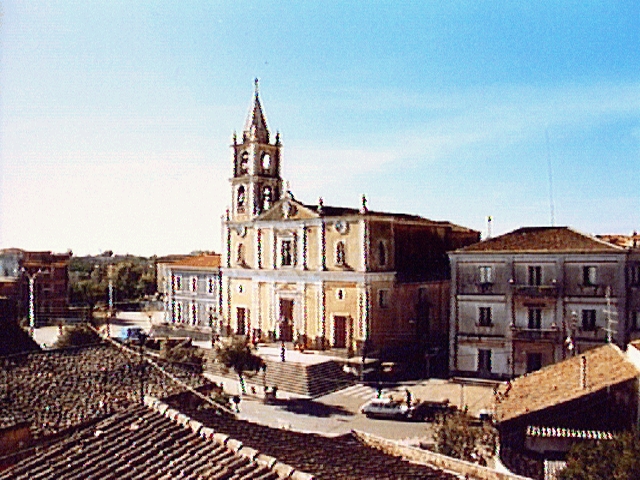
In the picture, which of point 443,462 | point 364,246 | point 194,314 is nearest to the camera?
point 443,462

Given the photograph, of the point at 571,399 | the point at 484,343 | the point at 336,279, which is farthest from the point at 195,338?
the point at 571,399

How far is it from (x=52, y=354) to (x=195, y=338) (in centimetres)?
2827

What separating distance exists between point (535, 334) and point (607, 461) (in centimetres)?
1767

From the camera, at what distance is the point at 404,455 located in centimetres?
1002

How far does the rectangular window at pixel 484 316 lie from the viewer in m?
28.6

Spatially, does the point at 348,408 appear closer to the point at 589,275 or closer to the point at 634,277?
the point at 589,275

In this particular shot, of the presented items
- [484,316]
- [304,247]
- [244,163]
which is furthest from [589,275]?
[244,163]

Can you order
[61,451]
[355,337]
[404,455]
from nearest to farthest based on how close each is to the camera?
1. [61,451]
2. [404,455]
3. [355,337]

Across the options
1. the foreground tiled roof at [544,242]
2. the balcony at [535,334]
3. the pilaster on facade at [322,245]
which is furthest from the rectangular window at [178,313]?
the balcony at [535,334]

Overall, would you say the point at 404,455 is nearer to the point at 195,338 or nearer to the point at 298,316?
the point at 298,316

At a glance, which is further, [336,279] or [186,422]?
[336,279]

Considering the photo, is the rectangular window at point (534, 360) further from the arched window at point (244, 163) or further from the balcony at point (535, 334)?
the arched window at point (244, 163)

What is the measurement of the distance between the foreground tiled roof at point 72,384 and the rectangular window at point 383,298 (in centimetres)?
2008

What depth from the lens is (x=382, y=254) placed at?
35.4m
